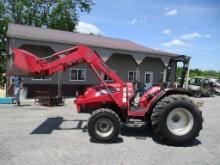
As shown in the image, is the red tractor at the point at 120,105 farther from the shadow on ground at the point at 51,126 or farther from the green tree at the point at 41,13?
the green tree at the point at 41,13

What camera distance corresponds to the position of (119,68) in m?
23.4

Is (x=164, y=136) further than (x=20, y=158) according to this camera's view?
Yes

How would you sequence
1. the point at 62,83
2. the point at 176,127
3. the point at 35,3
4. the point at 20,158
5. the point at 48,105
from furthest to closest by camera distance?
the point at 35,3
the point at 62,83
the point at 48,105
the point at 176,127
the point at 20,158

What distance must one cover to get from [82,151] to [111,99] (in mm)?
1885

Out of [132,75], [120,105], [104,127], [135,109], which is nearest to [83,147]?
[104,127]

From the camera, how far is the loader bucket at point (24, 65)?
7.93 m

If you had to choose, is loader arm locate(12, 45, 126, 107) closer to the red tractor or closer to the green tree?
the red tractor

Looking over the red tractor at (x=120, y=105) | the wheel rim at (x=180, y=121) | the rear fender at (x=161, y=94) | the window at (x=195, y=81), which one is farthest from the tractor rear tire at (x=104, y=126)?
the window at (x=195, y=81)

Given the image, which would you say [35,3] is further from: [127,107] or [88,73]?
[127,107]

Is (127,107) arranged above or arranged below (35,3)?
below

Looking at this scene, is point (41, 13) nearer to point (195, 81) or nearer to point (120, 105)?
point (195, 81)

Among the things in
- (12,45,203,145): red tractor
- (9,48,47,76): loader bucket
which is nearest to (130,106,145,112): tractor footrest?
(12,45,203,145): red tractor

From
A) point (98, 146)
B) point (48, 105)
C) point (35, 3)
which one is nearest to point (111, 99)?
point (98, 146)

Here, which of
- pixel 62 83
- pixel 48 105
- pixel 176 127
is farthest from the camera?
pixel 62 83
